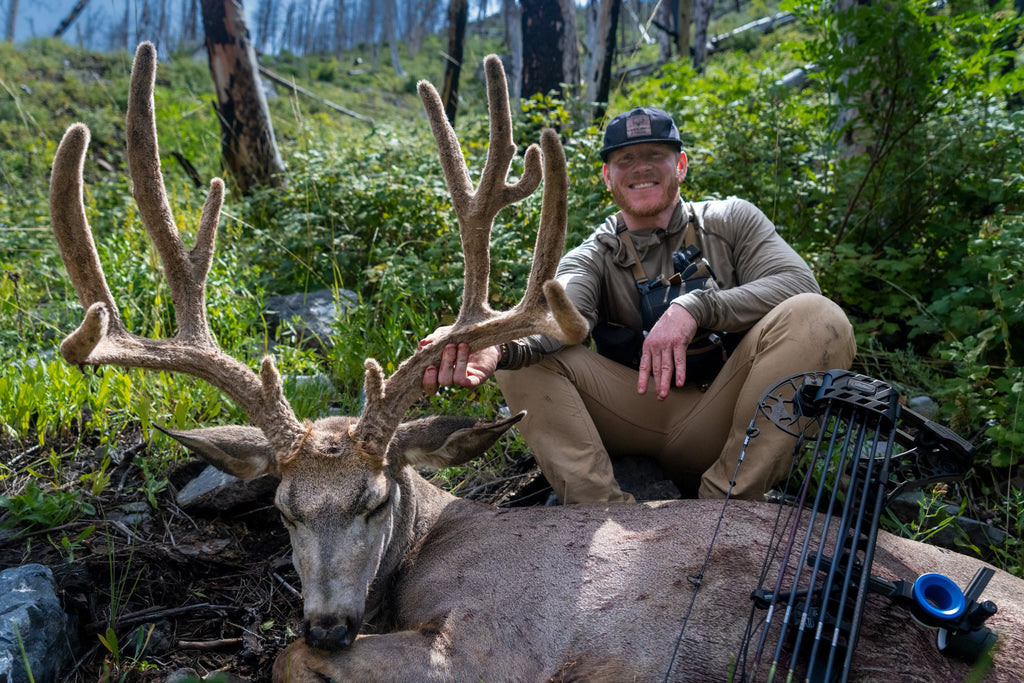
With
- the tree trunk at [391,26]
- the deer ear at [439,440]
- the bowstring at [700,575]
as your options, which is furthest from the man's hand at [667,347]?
the tree trunk at [391,26]

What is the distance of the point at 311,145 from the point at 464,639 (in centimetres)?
767

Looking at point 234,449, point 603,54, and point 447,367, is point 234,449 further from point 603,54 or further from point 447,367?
point 603,54

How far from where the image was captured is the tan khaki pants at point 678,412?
407cm

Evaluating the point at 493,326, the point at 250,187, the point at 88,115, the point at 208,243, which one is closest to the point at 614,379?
the point at 493,326

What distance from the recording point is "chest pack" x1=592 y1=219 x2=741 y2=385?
177 inches

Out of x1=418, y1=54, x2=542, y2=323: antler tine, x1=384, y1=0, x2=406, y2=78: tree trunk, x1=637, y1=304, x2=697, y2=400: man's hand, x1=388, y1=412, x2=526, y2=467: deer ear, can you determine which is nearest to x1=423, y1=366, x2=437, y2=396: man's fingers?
x1=388, y1=412, x2=526, y2=467: deer ear

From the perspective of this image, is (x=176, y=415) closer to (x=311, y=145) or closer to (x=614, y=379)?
(x=614, y=379)

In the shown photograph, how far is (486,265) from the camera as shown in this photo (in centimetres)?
401

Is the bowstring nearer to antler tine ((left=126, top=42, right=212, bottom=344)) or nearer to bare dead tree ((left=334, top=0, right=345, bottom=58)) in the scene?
antler tine ((left=126, top=42, right=212, bottom=344))

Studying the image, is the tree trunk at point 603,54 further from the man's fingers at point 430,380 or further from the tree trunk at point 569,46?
the man's fingers at point 430,380

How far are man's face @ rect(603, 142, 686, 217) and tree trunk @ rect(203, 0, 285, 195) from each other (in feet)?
18.1

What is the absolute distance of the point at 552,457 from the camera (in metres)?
4.36

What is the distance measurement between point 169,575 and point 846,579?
329 centimetres

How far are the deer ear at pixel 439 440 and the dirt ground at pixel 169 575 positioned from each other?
1.05m
